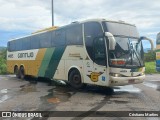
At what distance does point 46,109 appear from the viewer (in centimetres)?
Answer: 951

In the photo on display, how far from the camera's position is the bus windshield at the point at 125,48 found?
12.7 metres

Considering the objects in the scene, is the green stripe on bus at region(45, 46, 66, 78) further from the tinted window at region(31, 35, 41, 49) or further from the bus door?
the bus door

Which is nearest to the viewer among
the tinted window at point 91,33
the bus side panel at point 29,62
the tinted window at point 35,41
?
the tinted window at point 91,33

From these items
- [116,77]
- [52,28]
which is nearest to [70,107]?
[116,77]

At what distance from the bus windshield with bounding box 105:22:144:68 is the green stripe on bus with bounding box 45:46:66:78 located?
3.50 m

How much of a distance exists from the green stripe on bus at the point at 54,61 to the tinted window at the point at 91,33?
2.20 meters

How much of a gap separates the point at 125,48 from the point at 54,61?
5.18 m

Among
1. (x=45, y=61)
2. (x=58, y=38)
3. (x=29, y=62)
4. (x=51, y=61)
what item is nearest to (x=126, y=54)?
(x=58, y=38)

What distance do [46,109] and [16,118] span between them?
1.48m

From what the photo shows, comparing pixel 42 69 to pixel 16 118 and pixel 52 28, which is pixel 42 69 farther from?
pixel 16 118

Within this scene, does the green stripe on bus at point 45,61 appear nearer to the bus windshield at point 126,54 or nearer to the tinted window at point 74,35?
the tinted window at point 74,35

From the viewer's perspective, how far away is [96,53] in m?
13.4

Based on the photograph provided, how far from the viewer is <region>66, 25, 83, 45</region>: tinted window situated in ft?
47.4

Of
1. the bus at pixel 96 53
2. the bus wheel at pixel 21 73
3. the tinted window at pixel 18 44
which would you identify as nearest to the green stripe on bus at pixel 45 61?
the bus at pixel 96 53
